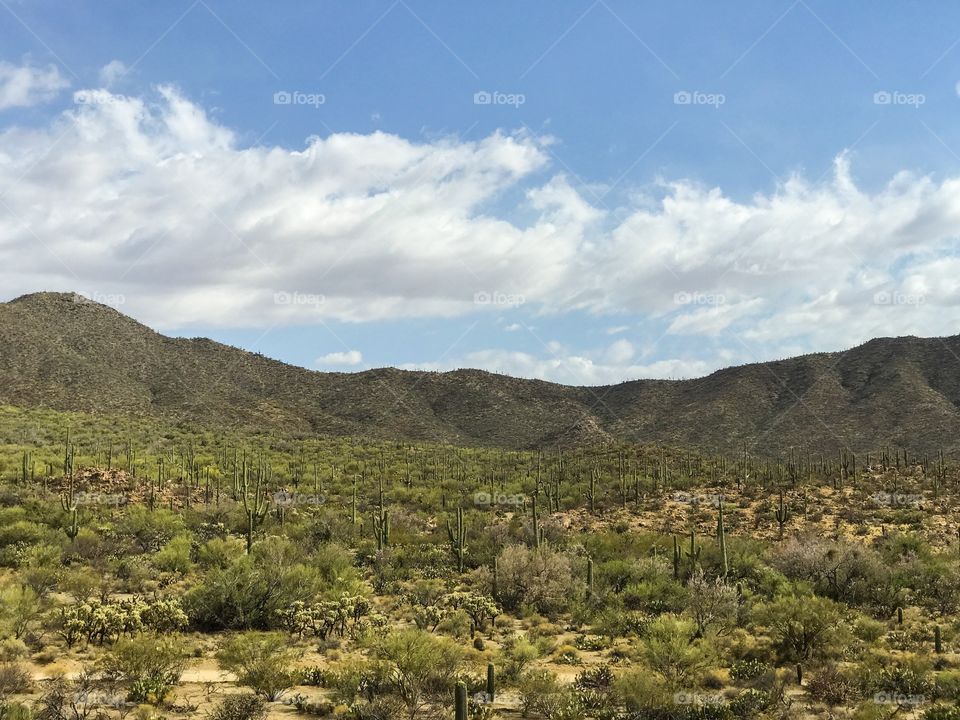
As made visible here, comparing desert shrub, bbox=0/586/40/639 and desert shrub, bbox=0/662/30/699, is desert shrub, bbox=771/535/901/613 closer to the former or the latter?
desert shrub, bbox=0/662/30/699

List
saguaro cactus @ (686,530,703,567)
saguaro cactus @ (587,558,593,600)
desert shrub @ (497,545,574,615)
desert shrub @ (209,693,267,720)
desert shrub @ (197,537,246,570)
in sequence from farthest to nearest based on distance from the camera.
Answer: saguaro cactus @ (686,530,703,567)
desert shrub @ (197,537,246,570)
saguaro cactus @ (587,558,593,600)
desert shrub @ (497,545,574,615)
desert shrub @ (209,693,267,720)

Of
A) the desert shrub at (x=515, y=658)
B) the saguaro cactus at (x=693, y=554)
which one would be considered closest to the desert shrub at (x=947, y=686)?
the desert shrub at (x=515, y=658)

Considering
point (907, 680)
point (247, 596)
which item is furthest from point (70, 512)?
point (907, 680)

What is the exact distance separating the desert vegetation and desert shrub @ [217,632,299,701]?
39 millimetres

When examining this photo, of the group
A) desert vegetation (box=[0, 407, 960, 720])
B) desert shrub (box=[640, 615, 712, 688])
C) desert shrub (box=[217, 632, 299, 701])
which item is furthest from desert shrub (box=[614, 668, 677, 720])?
desert shrub (box=[217, 632, 299, 701])

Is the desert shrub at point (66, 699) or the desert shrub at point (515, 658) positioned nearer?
the desert shrub at point (66, 699)

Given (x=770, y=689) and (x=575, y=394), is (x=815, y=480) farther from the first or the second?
(x=575, y=394)

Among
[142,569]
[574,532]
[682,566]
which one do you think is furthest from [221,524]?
[682,566]

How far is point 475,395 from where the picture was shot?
318 ft

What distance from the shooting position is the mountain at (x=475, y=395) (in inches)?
2675

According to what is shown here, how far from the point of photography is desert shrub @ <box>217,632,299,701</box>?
11.5 m

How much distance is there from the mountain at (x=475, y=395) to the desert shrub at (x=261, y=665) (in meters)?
57.2

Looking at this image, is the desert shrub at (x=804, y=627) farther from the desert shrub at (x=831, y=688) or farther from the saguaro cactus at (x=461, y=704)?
the saguaro cactus at (x=461, y=704)

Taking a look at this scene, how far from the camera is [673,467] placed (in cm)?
4838
